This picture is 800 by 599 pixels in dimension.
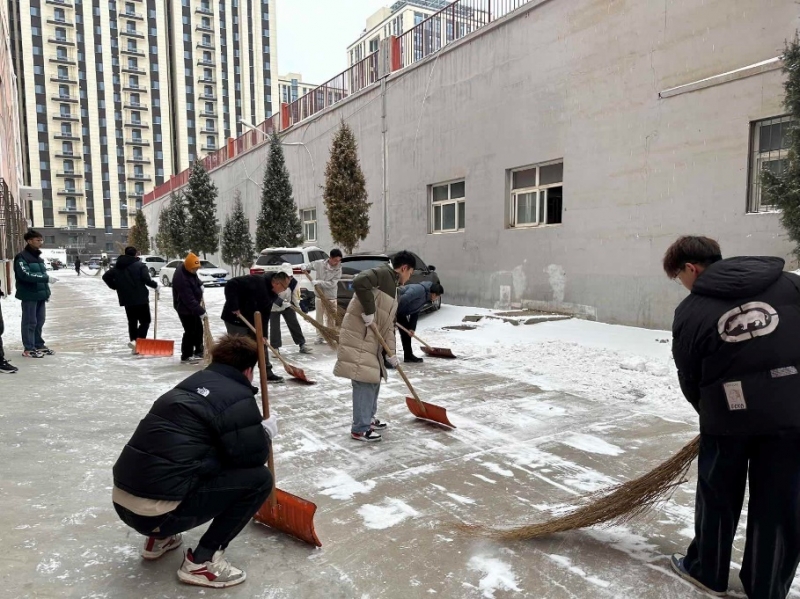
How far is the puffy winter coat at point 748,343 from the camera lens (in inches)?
81.8

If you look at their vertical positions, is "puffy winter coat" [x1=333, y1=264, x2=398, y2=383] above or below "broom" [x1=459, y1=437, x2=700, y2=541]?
above

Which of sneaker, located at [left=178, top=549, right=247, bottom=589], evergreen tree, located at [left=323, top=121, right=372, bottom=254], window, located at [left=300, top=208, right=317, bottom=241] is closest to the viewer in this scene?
sneaker, located at [left=178, top=549, right=247, bottom=589]

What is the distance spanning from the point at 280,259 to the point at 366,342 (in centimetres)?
1048

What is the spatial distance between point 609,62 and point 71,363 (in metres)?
9.99

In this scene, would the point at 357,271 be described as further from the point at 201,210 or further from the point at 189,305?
the point at 201,210

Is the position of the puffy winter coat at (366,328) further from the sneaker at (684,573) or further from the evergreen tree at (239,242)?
the evergreen tree at (239,242)

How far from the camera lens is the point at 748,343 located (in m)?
2.09

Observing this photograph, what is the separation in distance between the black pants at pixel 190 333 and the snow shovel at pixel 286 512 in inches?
201

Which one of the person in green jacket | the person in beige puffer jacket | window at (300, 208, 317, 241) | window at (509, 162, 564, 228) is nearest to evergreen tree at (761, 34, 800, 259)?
window at (509, 162, 564, 228)

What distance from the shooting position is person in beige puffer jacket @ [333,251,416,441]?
446 cm

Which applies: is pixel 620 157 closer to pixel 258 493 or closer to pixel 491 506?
pixel 491 506

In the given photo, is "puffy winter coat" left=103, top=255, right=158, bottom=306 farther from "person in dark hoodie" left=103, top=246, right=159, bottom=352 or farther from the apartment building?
the apartment building

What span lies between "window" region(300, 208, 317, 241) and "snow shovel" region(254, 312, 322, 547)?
18.2m

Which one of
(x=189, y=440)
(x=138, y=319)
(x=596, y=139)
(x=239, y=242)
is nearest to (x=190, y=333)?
(x=138, y=319)
